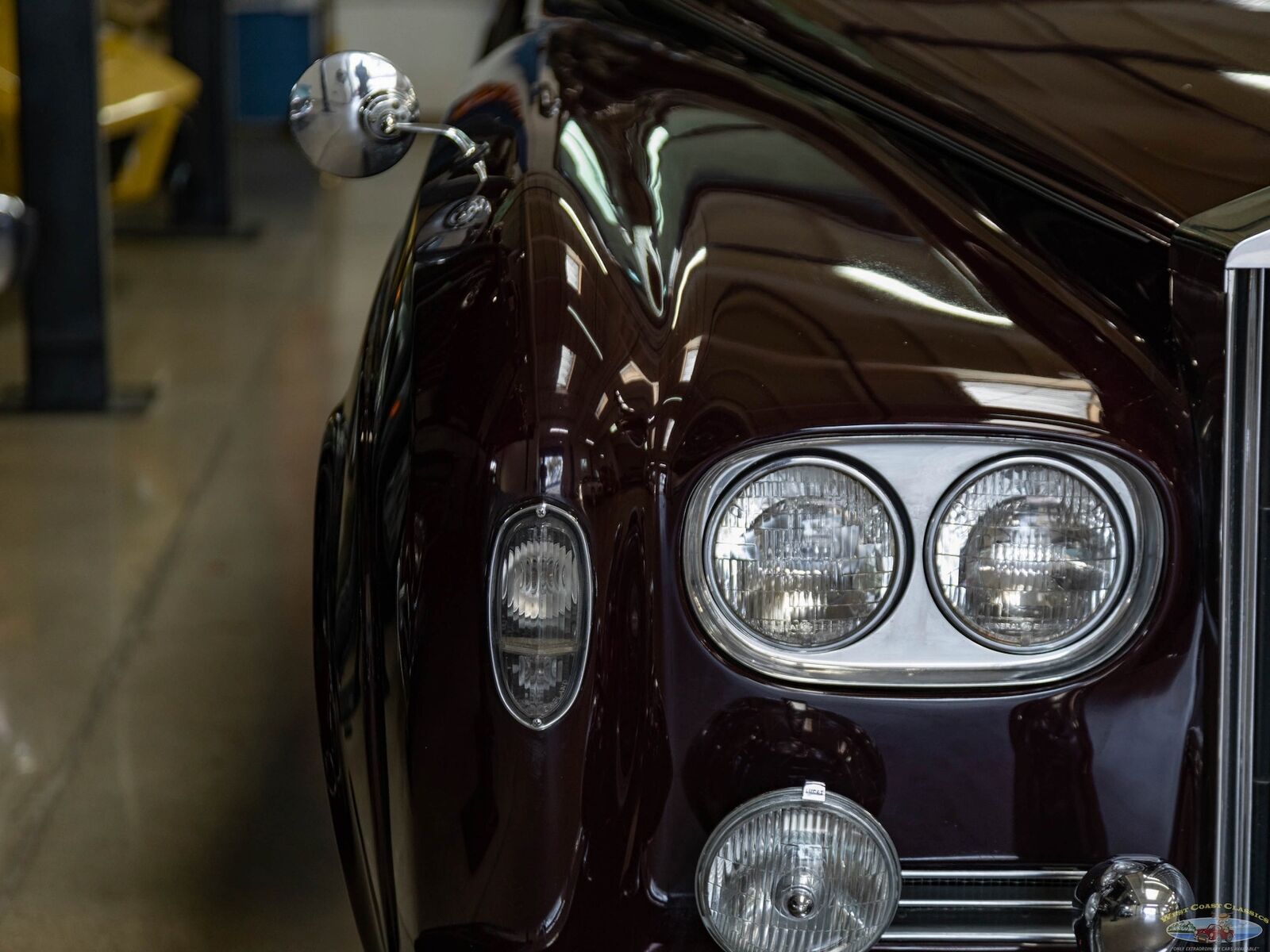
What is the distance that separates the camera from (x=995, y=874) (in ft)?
3.43

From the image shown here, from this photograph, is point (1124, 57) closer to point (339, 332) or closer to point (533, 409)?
point (533, 409)

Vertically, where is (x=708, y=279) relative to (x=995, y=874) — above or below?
above

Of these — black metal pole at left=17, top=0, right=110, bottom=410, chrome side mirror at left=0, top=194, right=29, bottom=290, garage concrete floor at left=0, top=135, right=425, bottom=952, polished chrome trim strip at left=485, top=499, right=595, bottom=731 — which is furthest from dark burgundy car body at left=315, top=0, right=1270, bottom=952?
black metal pole at left=17, top=0, right=110, bottom=410

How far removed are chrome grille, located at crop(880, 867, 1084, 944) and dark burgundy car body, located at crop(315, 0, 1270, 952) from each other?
1 cm

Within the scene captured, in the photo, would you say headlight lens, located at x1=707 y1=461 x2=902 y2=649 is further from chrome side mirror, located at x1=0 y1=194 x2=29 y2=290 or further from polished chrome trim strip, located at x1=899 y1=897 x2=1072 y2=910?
chrome side mirror, located at x1=0 y1=194 x2=29 y2=290

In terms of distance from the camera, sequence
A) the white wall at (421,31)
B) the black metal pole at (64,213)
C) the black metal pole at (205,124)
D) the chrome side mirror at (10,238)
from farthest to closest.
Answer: the white wall at (421,31)
the black metal pole at (205,124)
the black metal pole at (64,213)
the chrome side mirror at (10,238)

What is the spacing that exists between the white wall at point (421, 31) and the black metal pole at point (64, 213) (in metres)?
8.17

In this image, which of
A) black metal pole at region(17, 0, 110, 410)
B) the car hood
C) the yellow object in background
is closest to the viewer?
the car hood

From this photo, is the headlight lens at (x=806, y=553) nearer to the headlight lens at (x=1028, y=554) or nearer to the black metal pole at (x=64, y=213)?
the headlight lens at (x=1028, y=554)

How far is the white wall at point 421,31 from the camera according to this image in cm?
1190

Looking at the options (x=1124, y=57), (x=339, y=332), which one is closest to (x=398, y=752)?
(x=1124, y=57)

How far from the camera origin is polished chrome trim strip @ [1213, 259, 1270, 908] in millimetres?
1006

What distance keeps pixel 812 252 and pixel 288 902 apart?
1167 millimetres

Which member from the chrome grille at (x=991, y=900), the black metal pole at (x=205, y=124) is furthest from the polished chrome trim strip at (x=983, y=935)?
the black metal pole at (x=205, y=124)
